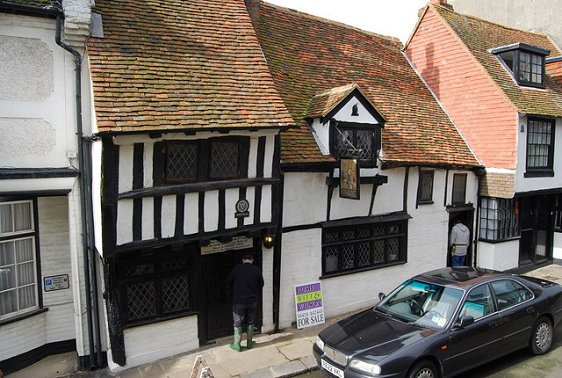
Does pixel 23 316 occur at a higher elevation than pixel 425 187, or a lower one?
lower

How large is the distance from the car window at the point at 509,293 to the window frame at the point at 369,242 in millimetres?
3450

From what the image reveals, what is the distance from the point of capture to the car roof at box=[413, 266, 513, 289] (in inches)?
270

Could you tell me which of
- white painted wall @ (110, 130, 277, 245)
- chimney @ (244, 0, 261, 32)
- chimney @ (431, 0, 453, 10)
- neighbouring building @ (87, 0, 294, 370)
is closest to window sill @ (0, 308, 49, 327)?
neighbouring building @ (87, 0, 294, 370)

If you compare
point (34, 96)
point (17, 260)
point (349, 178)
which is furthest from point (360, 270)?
point (34, 96)

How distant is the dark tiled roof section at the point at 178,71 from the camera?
22.5ft

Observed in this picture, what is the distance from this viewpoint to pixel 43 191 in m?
6.98

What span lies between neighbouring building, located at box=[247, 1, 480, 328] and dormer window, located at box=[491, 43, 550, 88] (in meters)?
2.44

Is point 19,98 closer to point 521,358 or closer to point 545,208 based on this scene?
point 521,358

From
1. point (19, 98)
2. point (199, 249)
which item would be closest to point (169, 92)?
point (19, 98)

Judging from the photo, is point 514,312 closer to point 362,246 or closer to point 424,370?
point 424,370

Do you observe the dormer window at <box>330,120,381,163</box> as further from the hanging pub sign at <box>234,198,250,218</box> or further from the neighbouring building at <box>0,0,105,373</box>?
the neighbouring building at <box>0,0,105,373</box>

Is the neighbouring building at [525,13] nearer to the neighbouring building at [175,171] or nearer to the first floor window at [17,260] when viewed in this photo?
the neighbouring building at [175,171]

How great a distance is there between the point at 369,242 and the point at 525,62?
319 inches

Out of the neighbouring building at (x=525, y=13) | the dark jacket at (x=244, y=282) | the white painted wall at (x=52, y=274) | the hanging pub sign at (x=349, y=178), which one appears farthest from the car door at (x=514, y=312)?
the neighbouring building at (x=525, y=13)
